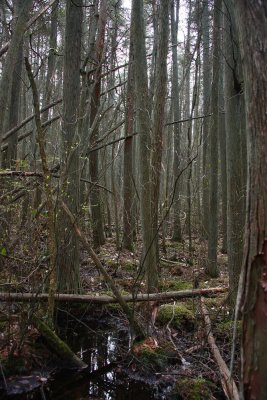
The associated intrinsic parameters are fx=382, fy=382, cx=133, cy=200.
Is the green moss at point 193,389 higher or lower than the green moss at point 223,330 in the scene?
lower

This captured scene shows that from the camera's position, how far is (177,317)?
5.80 metres

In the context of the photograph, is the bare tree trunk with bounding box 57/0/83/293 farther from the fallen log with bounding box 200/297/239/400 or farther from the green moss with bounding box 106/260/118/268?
the green moss with bounding box 106/260/118/268

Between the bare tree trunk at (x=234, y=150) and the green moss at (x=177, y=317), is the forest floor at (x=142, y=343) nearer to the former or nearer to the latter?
the green moss at (x=177, y=317)

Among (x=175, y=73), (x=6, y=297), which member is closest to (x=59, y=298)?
(x=6, y=297)

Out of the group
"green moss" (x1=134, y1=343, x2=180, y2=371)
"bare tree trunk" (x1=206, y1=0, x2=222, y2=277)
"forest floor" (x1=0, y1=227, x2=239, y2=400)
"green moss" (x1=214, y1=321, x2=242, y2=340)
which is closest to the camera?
"forest floor" (x1=0, y1=227, x2=239, y2=400)

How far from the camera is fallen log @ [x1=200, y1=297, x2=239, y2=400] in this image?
10.9ft

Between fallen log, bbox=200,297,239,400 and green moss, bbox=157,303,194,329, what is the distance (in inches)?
11.6

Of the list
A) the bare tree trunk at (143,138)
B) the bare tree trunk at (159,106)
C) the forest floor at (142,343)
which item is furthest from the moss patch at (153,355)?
the bare tree trunk at (159,106)

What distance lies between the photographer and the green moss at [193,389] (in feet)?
13.0

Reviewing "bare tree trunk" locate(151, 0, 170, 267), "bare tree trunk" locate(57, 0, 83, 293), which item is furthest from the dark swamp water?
"bare tree trunk" locate(151, 0, 170, 267)

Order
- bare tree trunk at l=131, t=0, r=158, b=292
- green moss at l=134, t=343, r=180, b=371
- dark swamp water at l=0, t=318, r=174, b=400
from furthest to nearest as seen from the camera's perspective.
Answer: bare tree trunk at l=131, t=0, r=158, b=292
green moss at l=134, t=343, r=180, b=371
dark swamp water at l=0, t=318, r=174, b=400

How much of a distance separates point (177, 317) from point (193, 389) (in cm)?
178

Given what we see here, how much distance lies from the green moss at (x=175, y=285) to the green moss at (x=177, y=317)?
1.04m

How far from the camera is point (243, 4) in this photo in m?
1.95
